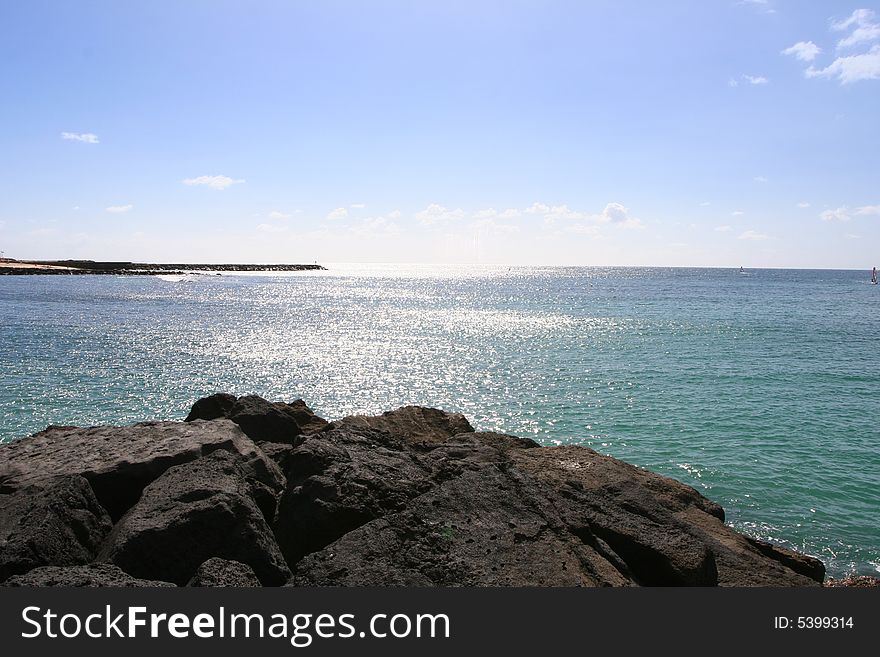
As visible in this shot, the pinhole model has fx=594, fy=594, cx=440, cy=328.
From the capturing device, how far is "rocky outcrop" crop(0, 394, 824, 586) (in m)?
5.88

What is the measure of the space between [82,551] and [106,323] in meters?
48.8

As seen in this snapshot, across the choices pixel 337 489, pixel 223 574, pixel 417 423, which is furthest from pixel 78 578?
pixel 417 423

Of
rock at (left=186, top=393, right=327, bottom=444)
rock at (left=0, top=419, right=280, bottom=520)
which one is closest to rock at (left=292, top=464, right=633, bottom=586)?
rock at (left=0, top=419, right=280, bottom=520)

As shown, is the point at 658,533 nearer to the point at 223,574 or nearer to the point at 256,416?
the point at 223,574

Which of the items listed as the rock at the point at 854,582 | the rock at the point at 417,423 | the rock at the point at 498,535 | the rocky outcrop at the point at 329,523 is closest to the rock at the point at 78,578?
the rocky outcrop at the point at 329,523

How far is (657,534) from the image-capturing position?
23.5ft

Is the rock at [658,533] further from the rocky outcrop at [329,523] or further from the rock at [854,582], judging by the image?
the rock at [854,582]

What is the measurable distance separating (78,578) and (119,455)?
372 centimetres

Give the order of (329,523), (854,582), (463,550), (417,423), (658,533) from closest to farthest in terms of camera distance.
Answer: (463,550)
(329,523)
(658,533)
(854,582)
(417,423)

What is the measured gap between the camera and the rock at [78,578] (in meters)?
5.18

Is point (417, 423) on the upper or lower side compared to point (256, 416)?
lower

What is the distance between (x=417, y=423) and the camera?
13.8 m

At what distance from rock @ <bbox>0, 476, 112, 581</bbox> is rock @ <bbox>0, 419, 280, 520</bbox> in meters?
0.70

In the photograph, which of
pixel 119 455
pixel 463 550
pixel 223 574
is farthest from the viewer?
pixel 119 455
